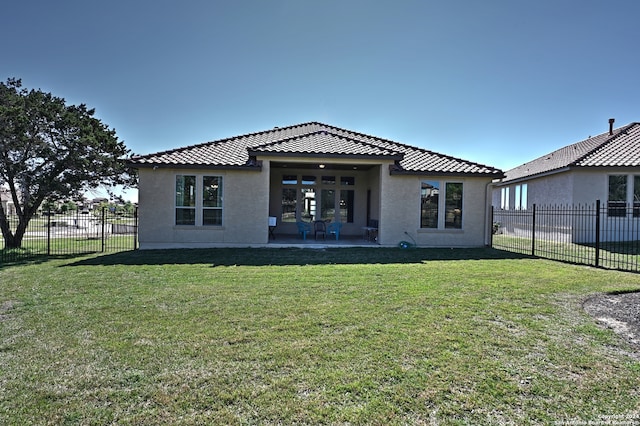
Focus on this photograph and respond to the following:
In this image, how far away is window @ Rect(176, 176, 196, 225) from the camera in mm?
13203

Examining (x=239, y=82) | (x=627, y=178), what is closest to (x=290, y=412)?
(x=239, y=82)

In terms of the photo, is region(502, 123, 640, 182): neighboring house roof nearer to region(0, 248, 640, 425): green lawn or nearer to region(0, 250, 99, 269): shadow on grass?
region(0, 248, 640, 425): green lawn

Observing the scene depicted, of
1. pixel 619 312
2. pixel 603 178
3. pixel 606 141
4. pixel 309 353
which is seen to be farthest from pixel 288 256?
pixel 606 141

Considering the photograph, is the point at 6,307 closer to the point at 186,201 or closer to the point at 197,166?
the point at 186,201

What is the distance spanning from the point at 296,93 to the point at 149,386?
15.2 m

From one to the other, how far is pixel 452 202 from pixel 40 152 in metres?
17.2

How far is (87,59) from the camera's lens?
13602mm

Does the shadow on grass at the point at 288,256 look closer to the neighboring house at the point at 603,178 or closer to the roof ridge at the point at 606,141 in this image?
the neighboring house at the point at 603,178

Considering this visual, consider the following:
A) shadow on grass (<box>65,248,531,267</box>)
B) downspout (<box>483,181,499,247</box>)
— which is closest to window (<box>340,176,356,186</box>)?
shadow on grass (<box>65,248,531,267</box>)

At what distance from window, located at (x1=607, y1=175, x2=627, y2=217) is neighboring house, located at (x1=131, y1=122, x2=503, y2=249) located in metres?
Result: 6.42

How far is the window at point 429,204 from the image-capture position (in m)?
14.0

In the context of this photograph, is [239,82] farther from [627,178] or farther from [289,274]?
[627,178]

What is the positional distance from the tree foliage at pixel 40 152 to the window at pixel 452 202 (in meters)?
13.9

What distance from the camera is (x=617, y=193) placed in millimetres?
15664
